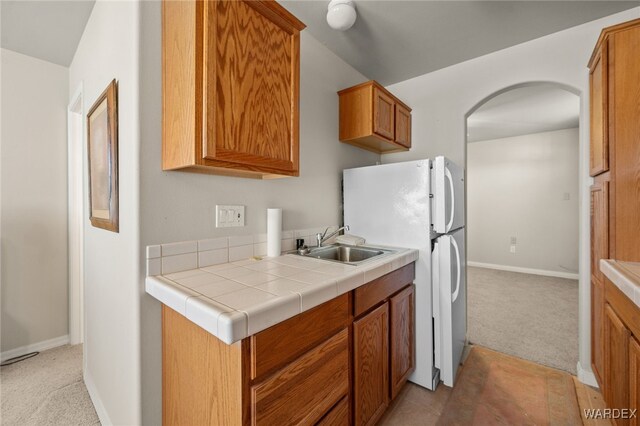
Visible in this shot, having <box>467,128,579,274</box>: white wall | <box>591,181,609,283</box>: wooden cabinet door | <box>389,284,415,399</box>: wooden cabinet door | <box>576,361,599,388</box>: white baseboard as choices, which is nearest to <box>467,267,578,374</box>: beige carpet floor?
<box>576,361,599,388</box>: white baseboard

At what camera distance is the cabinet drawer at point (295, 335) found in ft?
2.68

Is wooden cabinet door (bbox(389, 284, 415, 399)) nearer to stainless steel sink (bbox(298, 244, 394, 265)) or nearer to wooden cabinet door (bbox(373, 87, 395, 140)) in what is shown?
stainless steel sink (bbox(298, 244, 394, 265))

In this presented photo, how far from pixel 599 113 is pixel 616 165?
1.33 feet

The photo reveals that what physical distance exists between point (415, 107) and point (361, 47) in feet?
2.65

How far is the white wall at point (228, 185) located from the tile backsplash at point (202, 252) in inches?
1.4

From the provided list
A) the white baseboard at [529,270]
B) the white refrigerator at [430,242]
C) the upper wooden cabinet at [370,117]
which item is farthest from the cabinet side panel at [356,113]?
the white baseboard at [529,270]

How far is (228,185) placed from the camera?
143cm

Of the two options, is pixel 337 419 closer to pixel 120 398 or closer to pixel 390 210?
pixel 120 398

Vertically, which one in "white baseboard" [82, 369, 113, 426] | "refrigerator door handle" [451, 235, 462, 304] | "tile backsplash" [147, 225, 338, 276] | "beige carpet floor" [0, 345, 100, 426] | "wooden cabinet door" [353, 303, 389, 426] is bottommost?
"beige carpet floor" [0, 345, 100, 426]

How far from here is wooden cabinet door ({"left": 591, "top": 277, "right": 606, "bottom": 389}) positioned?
60.6 inches

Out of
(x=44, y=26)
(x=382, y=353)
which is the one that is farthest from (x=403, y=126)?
(x=44, y=26)

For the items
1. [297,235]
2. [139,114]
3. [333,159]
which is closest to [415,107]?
[333,159]

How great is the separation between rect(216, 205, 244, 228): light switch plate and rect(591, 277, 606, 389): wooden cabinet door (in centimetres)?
205

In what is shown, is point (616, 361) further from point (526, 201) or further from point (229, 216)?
point (526, 201)
